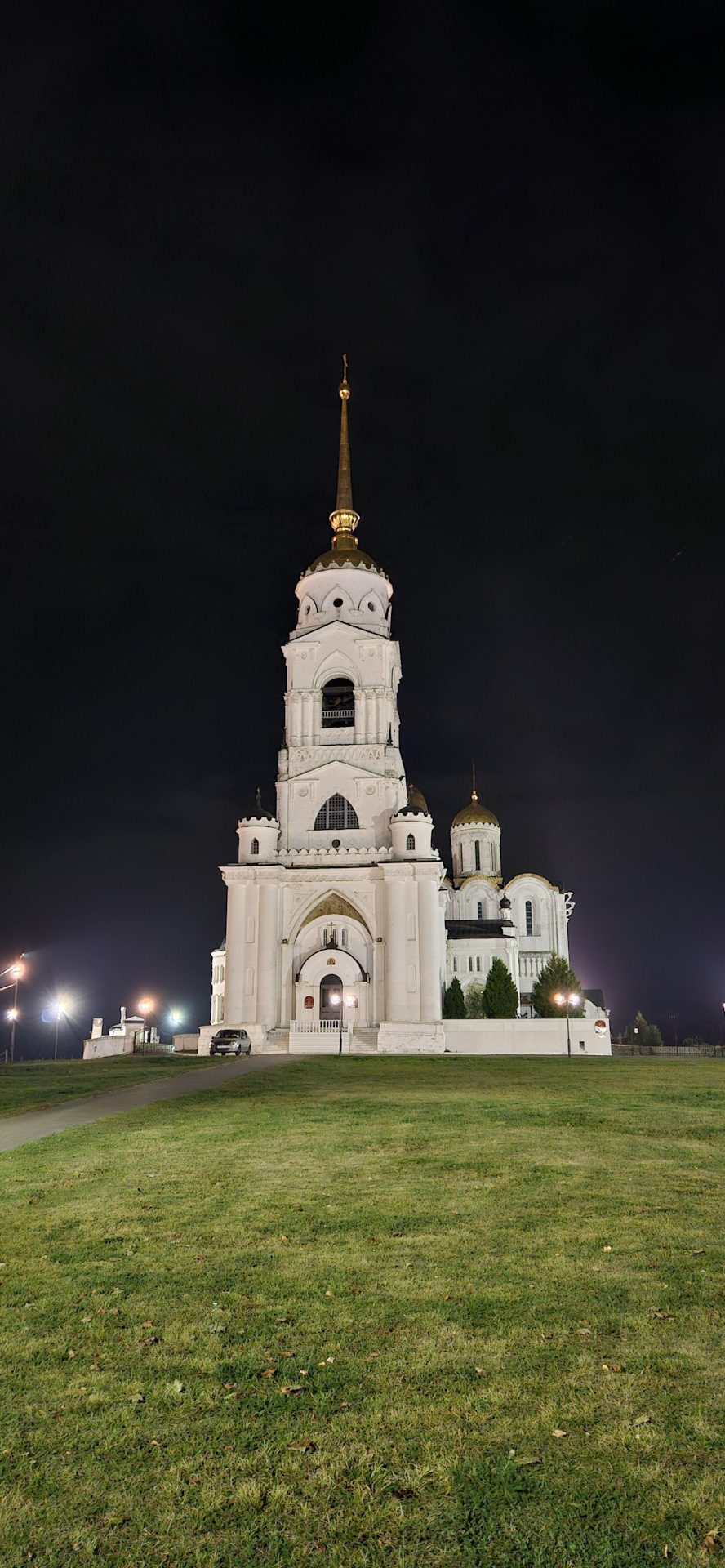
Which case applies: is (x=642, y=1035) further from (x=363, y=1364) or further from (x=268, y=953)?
(x=363, y=1364)

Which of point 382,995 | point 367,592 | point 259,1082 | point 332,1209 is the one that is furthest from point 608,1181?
point 367,592

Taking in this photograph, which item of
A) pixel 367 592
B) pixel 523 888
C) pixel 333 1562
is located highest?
pixel 367 592

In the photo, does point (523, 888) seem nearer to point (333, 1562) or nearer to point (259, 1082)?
point (259, 1082)

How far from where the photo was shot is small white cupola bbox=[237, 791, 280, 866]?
48656mm

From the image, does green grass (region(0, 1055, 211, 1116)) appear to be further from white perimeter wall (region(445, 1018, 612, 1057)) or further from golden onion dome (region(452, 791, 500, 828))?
golden onion dome (region(452, 791, 500, 828))

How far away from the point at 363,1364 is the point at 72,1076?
22.4 meters

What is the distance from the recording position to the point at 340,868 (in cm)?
4847

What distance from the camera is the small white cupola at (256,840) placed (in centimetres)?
4866

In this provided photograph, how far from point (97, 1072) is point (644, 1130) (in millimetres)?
18278

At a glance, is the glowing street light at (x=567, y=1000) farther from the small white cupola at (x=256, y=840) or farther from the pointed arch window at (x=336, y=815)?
the small white cupola at (x=256, y=840)

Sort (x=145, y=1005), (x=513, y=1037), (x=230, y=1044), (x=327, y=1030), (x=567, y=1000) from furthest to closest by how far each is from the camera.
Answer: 1. (x=567, y=1000)
2. (x=145, y=1005)
3. (x=327, y=1030)
4. (x=513, y=1037)
5. (x=230, y=1044)

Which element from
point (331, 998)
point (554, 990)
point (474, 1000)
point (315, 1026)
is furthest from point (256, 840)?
point (554, 990)

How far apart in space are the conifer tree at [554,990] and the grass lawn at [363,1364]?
153 ft

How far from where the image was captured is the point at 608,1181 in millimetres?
10406
